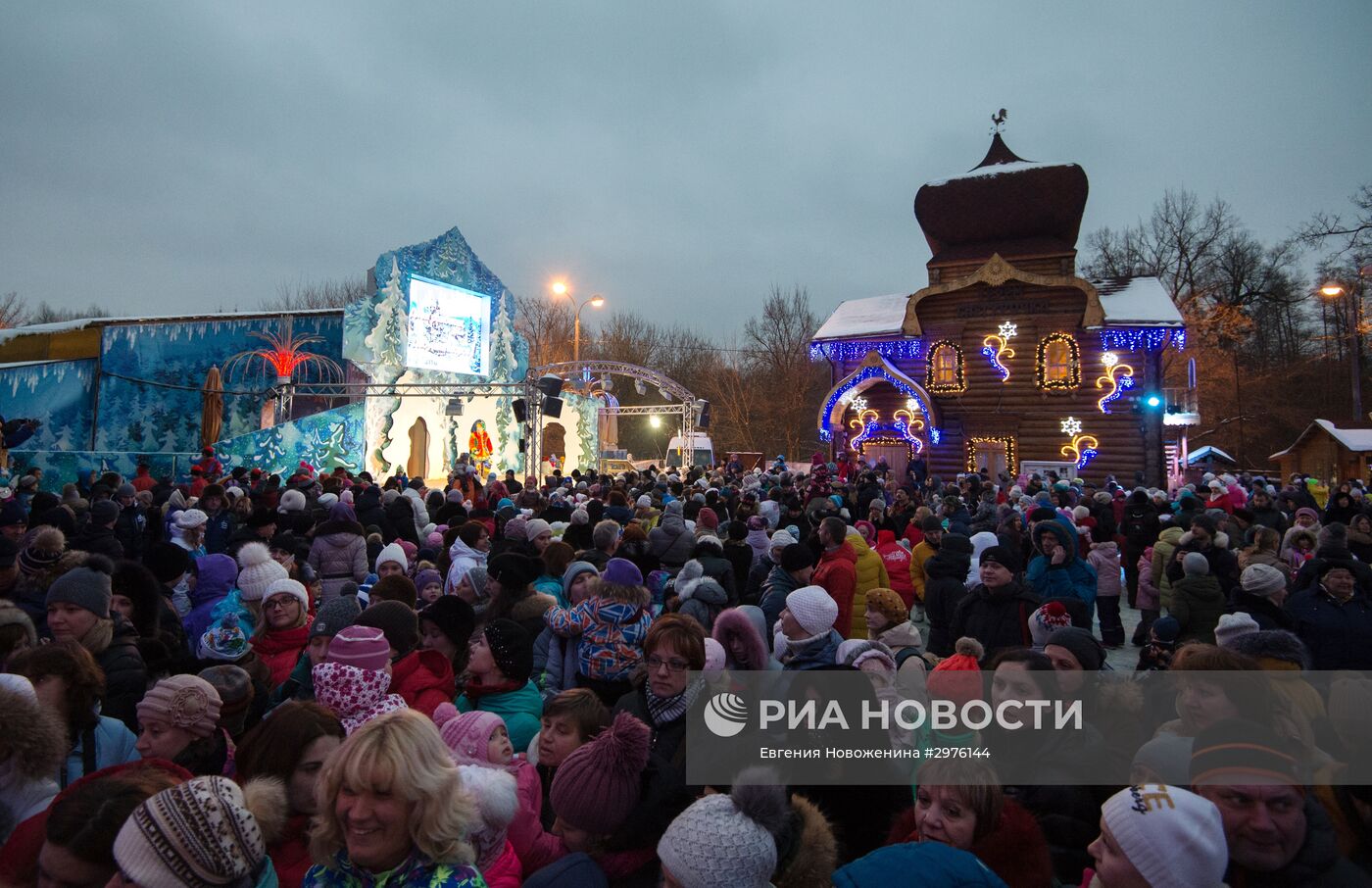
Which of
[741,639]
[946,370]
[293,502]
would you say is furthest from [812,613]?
[946,370]

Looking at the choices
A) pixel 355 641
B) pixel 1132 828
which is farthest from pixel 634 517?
pixel 1132 828

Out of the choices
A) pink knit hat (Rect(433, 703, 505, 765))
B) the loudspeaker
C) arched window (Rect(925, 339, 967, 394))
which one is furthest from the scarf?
arched window (Rect(925, 339, 967, 394))

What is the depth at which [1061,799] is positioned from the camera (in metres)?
2.88

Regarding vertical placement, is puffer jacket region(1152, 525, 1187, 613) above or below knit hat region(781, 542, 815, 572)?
below

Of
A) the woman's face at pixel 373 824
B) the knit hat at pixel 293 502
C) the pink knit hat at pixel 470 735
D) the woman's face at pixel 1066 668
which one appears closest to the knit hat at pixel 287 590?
the pink knit hat at pixel 470 735

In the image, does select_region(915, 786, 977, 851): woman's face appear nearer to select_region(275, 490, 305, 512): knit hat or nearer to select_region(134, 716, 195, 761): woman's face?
select_region(134, 716, 195, 761): woman's face

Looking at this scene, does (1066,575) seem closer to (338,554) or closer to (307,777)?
(307,777)

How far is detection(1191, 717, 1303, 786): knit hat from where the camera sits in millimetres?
2285

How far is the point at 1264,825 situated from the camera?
2.21 m

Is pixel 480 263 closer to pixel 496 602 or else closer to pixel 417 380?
pixel 417 380

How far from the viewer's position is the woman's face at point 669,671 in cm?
335

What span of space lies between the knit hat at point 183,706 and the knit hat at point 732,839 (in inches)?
69.6

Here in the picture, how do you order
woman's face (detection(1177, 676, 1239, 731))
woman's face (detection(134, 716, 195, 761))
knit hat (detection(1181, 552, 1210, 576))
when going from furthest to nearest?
1. knit hat (detection(1181, 552, 1210, 576))
2. woman's face (detection(1177, 676, 1239, 731))
3. woman's face (detection(134, 716, 195, 761))

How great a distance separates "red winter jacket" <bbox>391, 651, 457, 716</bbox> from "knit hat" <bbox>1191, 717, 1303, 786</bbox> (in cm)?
295
